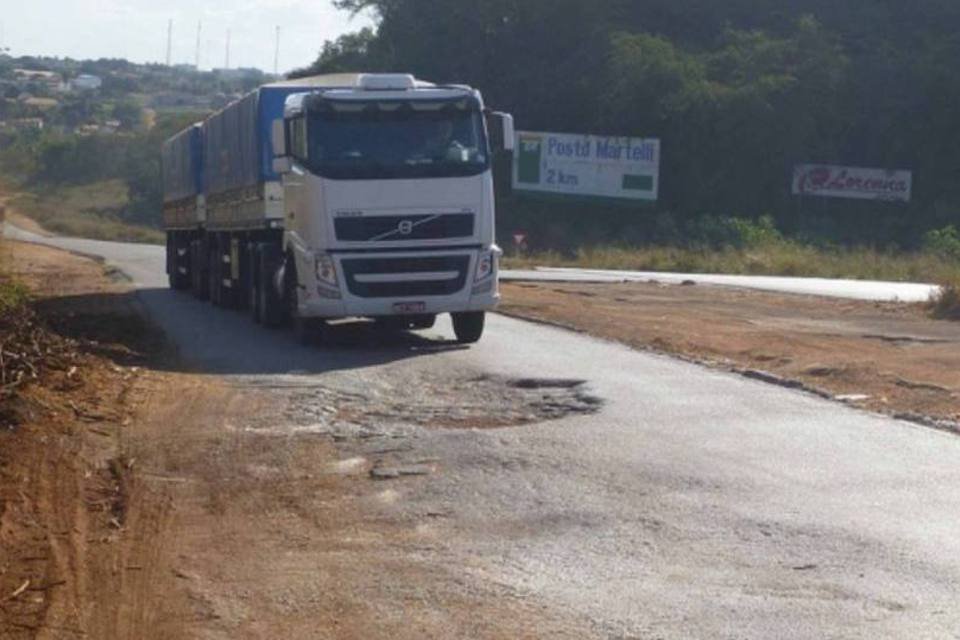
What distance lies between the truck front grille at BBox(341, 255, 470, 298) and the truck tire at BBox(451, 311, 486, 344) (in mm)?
569

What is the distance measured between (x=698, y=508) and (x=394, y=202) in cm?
1024

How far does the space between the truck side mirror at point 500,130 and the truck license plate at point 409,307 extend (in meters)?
2.14

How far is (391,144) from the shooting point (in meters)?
20.6

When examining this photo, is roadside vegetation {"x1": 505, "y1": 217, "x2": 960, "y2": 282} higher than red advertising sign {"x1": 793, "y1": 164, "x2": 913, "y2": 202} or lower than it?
lower

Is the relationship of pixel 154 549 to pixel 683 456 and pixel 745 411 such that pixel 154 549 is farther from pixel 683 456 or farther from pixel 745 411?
pixel 745 411

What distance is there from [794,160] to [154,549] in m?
57.3

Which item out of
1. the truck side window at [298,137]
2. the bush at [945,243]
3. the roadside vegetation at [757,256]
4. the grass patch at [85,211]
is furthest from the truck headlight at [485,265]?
→ the grass patch at [85,211]

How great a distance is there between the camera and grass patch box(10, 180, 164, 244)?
7525 cm

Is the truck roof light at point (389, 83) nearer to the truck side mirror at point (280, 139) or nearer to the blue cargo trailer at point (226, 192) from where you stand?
the truck side mirror at point (280, 139)

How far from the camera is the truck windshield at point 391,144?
2044 cm

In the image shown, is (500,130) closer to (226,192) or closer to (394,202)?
(394,202)

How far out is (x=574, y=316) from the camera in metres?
25.8

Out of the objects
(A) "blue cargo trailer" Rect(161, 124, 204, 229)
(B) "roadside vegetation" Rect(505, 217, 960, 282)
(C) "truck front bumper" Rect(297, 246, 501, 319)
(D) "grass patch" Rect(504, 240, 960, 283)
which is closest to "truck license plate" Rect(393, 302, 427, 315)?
(C) "truck front bumper" Rect(297, 246, 501, 319)

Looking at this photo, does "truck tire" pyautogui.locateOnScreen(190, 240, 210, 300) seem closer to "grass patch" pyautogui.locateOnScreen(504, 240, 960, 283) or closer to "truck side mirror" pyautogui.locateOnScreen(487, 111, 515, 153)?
"truck side mirror" pyautogui.locateOnScreen(487, 111, 515, 153)
